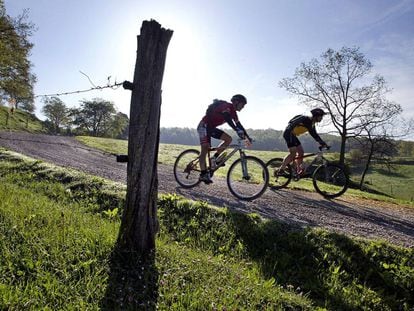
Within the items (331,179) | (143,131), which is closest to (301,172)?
(331,179)

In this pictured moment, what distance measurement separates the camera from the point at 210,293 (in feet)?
10.4

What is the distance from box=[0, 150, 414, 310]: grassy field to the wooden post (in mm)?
314

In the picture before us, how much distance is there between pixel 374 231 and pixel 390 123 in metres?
24.8

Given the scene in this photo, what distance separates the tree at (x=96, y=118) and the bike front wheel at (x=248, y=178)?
68.5 meters

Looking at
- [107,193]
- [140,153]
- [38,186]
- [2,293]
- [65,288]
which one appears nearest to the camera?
[2,293]

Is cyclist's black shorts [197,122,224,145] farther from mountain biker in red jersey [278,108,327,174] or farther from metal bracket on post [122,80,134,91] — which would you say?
metal bracket on post [122,80,134,91]

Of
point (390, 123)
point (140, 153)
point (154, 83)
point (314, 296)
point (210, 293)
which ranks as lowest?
point (314, 296)

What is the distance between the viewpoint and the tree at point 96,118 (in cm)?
7144

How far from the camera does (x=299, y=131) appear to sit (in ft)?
29.4

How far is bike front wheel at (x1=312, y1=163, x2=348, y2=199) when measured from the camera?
8.76 m

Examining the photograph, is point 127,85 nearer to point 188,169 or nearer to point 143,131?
point 143,131

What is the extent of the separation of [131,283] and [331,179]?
7.58 metres

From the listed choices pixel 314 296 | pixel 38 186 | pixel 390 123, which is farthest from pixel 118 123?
pixel 314 296

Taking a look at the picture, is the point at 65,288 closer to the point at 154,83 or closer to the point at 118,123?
the point at 154,83
